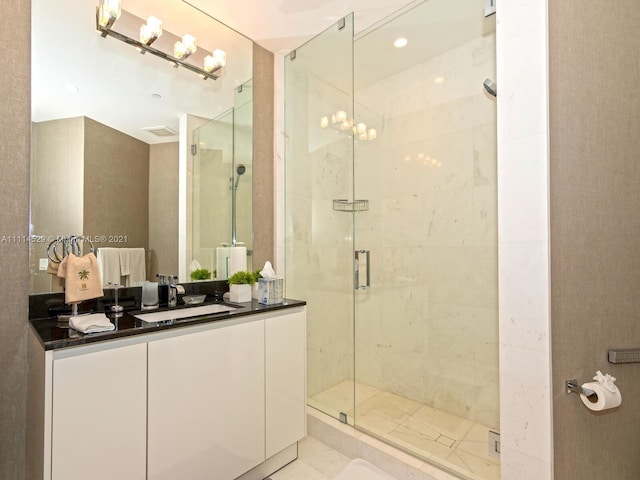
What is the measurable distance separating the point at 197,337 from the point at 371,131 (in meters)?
2.13

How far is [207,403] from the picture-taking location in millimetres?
1467

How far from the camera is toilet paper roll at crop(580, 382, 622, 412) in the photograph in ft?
3.76

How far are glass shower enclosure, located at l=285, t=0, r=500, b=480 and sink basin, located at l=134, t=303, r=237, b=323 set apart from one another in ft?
2.39

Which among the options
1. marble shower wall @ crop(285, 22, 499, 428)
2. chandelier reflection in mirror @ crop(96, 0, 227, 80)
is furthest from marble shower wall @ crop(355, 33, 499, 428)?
chandelier reflection in mirror @ crop(96, 0, 227, 80)

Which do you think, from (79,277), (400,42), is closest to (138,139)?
(79,277)

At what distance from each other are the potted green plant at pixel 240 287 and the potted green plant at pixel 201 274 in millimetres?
188

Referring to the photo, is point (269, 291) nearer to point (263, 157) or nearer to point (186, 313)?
point (186, 313)

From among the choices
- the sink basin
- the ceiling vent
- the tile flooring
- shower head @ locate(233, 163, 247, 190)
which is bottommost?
the tile flooring

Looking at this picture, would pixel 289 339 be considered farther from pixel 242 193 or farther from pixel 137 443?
pixel 242 193

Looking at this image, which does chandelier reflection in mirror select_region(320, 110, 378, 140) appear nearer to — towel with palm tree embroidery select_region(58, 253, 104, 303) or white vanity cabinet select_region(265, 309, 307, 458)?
white vanity cabinet select_region(265, 309, 307, 458)

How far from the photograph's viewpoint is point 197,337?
56.9 inches

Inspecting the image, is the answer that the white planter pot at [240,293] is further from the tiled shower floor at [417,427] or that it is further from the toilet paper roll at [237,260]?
the tiled shower floor at [417,427]

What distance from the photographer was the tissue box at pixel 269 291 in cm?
190

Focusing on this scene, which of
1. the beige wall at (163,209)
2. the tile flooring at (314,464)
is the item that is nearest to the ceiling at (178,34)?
the beige wall at (163,209)
